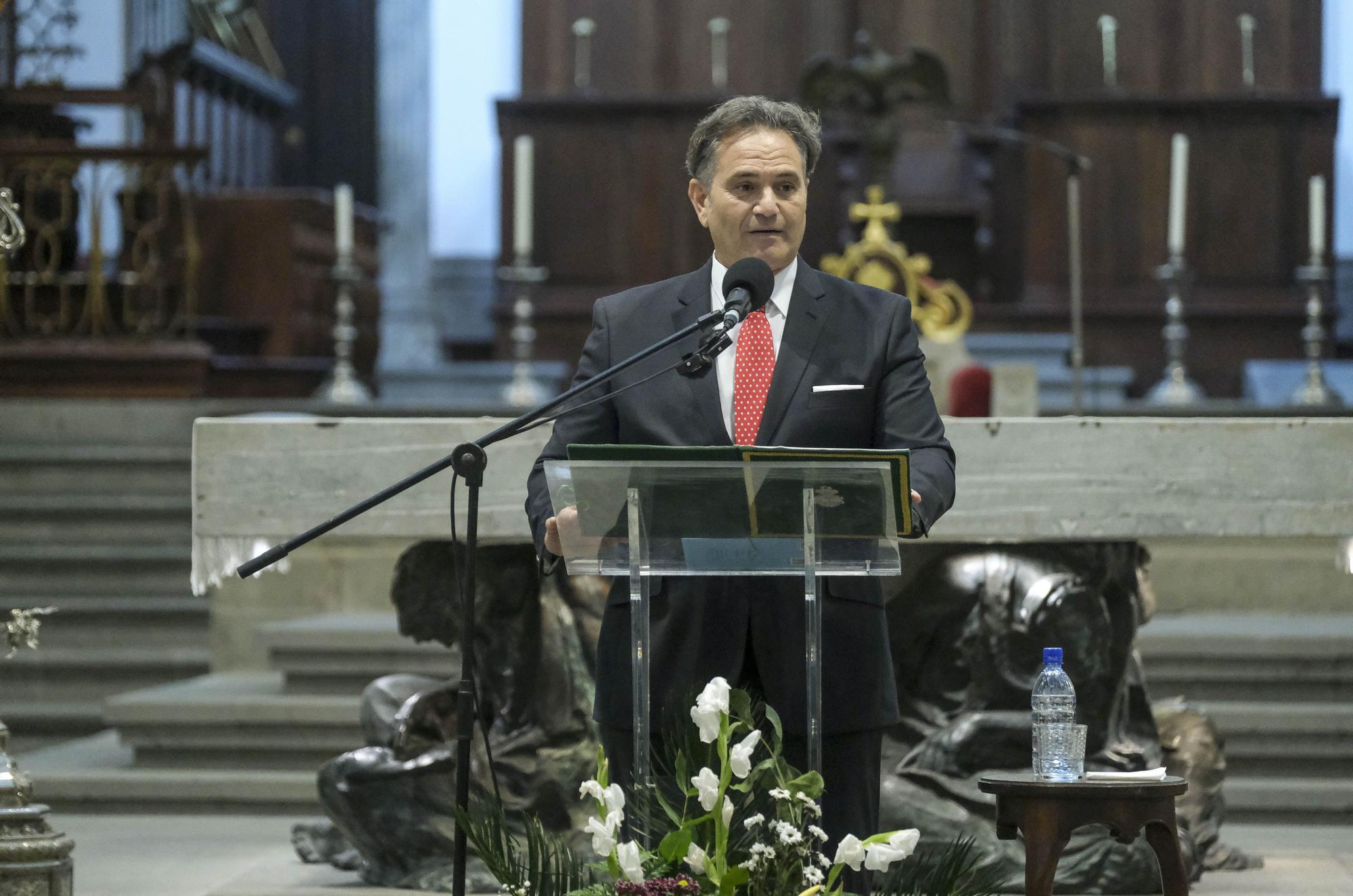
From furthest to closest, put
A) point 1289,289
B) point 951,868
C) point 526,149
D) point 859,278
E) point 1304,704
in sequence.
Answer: point 1289,289, point 526,149, point 859,278, point 1304,704, point 951,868

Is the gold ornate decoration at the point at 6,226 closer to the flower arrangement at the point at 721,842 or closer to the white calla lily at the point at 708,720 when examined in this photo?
the flower arrangement at the point at 721,842

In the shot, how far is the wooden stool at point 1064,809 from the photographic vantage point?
3.93 m

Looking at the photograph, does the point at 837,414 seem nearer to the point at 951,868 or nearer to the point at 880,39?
the point at 951,868

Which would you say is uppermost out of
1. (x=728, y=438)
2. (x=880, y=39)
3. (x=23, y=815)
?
(x=880, y=39)

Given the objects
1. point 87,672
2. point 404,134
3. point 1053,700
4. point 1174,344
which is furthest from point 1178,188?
point 404,134

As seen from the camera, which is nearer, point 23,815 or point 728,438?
point 728,438

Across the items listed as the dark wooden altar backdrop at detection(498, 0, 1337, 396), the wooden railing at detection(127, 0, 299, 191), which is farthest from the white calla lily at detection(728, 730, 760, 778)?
the dark wooden altar backdrop at detection(498, 0, 1337, 396)

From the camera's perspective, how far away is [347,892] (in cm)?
494

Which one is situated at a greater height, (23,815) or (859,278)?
(859,278)

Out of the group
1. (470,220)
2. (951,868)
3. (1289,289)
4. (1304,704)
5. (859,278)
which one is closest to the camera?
(951,868)

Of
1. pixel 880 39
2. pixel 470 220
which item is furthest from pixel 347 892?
pixel 470 220

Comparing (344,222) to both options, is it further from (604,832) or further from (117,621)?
(604,832)

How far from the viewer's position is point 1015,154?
37.0 feet

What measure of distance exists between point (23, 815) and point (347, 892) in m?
1.05
